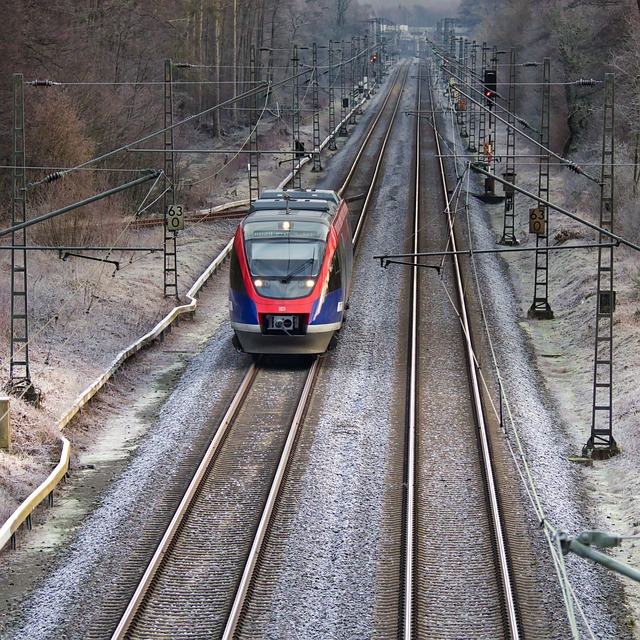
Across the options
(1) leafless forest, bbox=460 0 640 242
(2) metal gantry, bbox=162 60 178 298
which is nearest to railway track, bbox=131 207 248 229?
(2) metal gantry, bbox=162 60 178 298

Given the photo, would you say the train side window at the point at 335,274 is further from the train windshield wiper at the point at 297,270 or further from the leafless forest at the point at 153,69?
the leafless forest at the point at 153,69

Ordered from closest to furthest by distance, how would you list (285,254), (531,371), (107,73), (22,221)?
(22,221)
(285,254)
(531,371)
(107,73)

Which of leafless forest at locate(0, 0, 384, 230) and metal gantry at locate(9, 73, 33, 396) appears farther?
leafless forest at locate(0, 0, 384, 230)

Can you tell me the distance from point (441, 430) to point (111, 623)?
820cm

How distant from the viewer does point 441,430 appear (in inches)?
760

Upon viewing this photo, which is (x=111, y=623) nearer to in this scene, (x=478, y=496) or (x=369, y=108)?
(x=478, y=496)

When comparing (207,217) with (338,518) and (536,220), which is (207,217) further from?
(338,518)

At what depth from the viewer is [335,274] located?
22.6 meters

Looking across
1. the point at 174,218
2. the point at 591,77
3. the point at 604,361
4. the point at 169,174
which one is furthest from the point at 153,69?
the point at 604,361

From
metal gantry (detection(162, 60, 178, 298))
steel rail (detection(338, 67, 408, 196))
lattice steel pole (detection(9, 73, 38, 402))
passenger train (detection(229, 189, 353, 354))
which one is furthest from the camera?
steel rail (detection(338, 67, 408, 196))

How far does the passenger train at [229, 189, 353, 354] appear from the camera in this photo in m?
21.8

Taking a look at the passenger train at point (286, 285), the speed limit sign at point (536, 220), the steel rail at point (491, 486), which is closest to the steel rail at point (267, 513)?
the passenger train at point (286, 285)

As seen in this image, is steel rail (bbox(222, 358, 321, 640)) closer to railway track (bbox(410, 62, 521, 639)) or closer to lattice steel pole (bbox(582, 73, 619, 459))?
railway track (bbox(410, 62, 521, 639))

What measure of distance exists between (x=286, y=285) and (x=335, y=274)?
126cm
